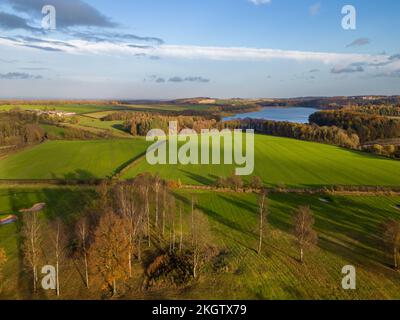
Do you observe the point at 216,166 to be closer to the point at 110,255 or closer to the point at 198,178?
the point at 198,178

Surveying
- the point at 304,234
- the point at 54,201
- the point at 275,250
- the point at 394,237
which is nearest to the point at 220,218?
the point at 275,250

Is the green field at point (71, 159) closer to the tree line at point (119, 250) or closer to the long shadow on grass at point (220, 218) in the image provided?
the long shadow on grass at point (220, 218)

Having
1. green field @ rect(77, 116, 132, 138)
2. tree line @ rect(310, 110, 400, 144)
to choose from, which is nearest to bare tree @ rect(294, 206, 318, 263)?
green field @ rect(77, 116, 132, 138)

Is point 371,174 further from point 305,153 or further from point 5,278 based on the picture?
point 5,278

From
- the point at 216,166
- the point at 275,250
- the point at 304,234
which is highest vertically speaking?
the point at 216,166
